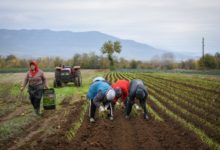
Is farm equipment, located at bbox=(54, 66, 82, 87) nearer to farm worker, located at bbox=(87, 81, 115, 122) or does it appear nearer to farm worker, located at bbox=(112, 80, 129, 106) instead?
farm worker, located at bbox=(112, 80, 129, 106)

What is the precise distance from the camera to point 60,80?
24.9 metres

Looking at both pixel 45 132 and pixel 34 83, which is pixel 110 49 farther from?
pixel 45 132

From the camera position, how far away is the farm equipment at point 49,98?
1326 cm

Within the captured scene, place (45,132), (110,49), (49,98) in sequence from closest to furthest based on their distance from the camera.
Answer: (45,132), (49,98), (110,49)

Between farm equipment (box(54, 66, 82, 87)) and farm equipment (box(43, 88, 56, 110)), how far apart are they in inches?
432

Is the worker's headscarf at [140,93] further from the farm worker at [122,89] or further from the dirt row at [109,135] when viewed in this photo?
the dirt row at [109,135]

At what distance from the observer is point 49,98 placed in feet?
44.3

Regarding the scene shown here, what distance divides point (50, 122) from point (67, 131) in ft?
5.47

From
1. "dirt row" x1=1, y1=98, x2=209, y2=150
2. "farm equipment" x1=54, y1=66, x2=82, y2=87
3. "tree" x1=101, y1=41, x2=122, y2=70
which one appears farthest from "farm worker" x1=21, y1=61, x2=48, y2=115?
"tree" x1=101, y1=41, x2=122, y2=70

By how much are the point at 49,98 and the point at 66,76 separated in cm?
1148

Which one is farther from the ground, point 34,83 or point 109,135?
point 34,83

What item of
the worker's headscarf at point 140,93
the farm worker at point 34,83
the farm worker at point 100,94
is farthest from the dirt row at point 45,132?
the worker's headscarf at point 140,93

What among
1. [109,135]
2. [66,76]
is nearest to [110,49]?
[66,76]

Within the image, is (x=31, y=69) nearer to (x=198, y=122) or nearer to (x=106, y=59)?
(x=198, y=122)
